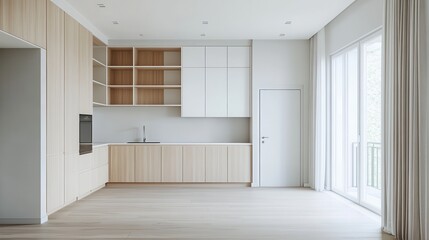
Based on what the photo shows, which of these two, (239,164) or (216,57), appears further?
(216,57)

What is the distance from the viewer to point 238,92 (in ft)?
25.0

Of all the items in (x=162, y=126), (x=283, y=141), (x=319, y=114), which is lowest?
(x=283, y=141)

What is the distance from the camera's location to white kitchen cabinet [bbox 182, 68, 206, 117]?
298 inches

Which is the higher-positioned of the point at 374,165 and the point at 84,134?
the point at 84,134

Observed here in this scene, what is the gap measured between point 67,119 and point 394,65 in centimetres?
417

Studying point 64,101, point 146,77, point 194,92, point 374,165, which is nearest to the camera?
point 64,101

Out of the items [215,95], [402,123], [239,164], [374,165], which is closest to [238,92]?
[215,95]

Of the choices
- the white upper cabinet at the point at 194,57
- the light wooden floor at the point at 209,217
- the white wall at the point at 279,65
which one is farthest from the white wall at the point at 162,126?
the light wooden floor at the point at 209,217

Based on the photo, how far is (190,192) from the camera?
6.79 meters

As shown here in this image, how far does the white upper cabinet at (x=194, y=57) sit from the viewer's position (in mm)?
7586

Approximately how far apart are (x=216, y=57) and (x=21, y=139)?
4.06 metres

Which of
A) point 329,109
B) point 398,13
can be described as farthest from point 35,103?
point 329,109

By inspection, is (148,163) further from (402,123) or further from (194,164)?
(402,123)

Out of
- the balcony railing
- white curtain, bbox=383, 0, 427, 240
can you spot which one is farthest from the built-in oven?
the balcony railing
